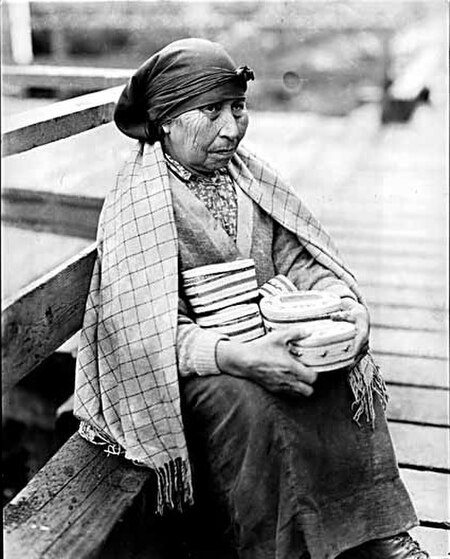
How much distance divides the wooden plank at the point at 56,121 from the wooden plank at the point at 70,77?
1.11ft

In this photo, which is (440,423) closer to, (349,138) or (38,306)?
(38,306)

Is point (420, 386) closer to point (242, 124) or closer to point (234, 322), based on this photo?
point (234, 322)

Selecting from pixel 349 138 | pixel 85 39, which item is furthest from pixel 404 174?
pixel 85 39

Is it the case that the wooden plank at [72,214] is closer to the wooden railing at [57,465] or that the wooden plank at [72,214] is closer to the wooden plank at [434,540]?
the wooden railing at [57,465]

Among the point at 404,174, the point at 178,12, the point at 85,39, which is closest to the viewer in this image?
the point at 178,12

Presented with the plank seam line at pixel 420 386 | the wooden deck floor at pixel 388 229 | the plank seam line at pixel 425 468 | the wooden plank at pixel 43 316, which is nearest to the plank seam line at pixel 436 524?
the wooden deck floor at pixel 388 229

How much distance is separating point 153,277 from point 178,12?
38.7 inches

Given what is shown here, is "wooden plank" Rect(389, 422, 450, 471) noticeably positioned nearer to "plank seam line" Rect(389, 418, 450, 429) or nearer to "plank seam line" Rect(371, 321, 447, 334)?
"plank seam line" Rect(389, 418, 450, 429)

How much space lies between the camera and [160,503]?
5.49ft

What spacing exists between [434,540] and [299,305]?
64 cm

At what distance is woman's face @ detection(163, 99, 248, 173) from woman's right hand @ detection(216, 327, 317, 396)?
330 millimetres

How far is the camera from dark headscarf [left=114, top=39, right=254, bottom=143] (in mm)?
1595

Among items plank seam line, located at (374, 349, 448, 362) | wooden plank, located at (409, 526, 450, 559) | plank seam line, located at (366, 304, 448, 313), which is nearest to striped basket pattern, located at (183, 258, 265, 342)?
wooden plank, located at (409, 526, 450, 559)

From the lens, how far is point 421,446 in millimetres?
2297
